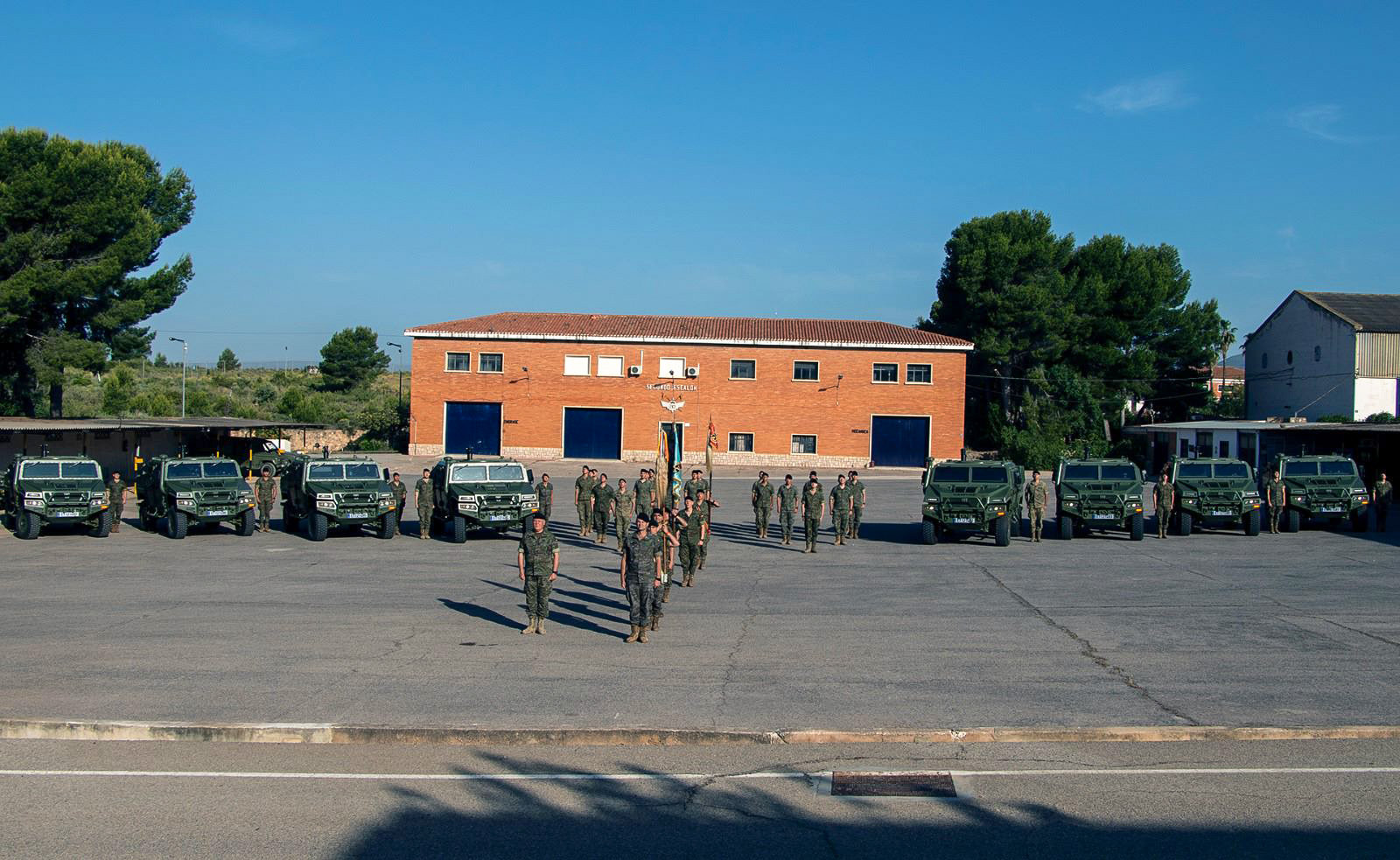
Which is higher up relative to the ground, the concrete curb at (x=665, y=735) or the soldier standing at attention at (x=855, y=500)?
the soldier standing at attention at (x=855, y=500)

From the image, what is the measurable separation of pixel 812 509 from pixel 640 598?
10.4m

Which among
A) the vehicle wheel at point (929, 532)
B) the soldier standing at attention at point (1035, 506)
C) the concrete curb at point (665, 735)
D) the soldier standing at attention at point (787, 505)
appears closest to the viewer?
the concrete curb at point (665, 735)

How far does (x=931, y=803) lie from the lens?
7641 millimetres

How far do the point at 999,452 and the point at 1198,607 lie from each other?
4924 cm

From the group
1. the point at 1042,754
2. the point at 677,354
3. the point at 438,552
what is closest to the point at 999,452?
the point at 677,354

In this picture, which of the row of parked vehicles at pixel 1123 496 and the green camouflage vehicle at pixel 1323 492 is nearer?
the row of parked vehicles at pixel 1123 496

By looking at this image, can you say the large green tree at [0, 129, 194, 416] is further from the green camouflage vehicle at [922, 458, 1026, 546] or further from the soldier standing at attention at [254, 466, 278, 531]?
the green camouflage vehicle at [922, 458, 1026, 546]

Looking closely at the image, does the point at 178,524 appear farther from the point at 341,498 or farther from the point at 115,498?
the point at 341,498

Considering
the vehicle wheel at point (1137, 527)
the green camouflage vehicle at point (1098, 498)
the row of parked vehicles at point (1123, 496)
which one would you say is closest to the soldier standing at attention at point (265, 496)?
the row of parked vehicles at point (1123, 496)

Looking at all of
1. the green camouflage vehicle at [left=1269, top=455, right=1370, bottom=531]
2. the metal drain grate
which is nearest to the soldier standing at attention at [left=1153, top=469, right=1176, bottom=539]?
the green camouflage vehicle at [left=1269, top=455, right=1370, bottom=531]

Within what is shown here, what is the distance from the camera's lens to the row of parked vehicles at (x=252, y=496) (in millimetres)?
24734

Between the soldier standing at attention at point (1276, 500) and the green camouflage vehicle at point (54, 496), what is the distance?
26590mm

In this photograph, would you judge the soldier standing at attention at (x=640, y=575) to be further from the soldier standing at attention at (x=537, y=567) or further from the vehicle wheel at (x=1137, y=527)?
the vehicle wheel at (x=1137, y=527)

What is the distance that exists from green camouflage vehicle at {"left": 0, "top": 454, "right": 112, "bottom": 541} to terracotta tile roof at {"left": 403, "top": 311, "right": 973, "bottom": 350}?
32950 millimetres
